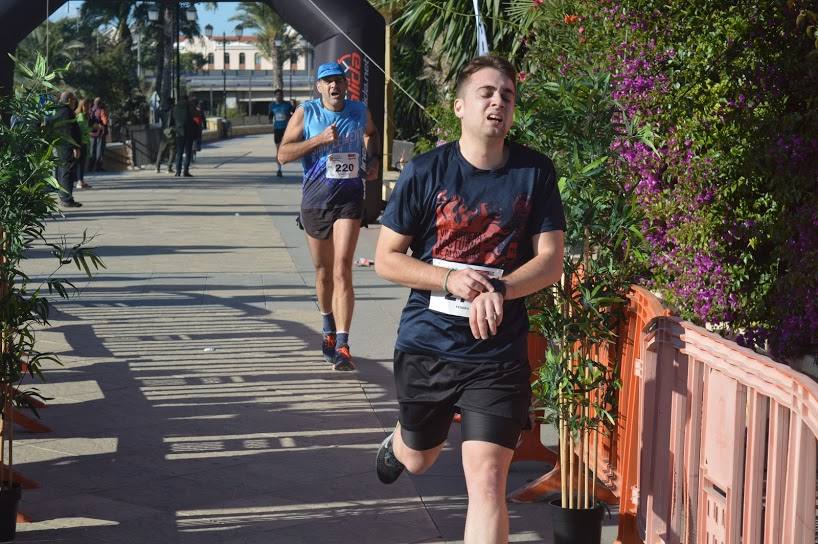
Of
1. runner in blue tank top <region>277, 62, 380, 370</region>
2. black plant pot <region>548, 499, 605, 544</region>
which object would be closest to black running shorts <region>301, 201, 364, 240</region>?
runner in blue tank top <region>277, 62, 380, 370</region>

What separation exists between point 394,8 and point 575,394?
53.0 ft

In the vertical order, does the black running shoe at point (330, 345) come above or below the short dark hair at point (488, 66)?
below

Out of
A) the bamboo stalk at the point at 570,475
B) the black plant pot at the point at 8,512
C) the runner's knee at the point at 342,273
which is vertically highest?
the runner's knee at the point at 342,273

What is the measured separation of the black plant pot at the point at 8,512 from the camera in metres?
4.86

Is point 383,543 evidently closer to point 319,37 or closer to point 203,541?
point 203,541

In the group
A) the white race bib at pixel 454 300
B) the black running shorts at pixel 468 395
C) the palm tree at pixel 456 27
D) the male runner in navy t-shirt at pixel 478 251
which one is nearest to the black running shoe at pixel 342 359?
the black running shorts at pixel 468 395

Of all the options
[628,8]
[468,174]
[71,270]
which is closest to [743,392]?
[468,174]

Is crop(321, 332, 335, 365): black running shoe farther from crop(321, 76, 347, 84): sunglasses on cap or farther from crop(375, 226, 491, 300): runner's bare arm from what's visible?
crop(375, 226, 491, 300): runner's bare arm

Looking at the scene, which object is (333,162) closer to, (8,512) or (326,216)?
(326,216)

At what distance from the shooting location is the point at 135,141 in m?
36.4

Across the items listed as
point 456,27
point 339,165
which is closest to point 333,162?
point 339,165

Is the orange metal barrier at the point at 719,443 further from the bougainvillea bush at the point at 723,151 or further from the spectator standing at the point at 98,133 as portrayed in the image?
the spectator standing at the point at 98,133

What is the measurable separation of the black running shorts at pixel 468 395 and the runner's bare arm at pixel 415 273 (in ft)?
0.95

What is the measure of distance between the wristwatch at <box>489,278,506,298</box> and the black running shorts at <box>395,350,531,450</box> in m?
0.29
